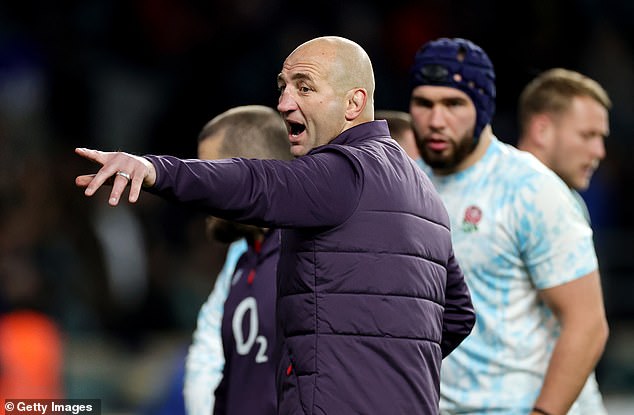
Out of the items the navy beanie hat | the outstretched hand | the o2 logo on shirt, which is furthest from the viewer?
the navy beanie hat

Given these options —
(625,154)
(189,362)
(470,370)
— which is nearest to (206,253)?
(625,154)

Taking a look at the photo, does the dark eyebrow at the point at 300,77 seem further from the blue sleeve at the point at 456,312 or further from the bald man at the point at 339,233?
the blue sleeve at the point at 456,312

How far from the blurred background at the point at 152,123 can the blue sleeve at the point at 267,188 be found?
203 inches

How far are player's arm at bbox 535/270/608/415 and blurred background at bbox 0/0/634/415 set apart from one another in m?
4.38

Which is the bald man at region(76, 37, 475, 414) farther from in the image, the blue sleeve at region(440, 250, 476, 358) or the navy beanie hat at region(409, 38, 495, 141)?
the navy beanie hat at region(409, 38, 495, 141)

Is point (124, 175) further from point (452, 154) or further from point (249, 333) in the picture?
point (452, 154)


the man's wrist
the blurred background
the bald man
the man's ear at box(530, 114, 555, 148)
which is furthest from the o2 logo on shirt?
the blurred background

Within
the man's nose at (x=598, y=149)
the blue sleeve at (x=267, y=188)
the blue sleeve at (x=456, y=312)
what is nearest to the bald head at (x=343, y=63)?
the blue sleeve at (x=267, y=188)

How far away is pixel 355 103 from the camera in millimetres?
3736

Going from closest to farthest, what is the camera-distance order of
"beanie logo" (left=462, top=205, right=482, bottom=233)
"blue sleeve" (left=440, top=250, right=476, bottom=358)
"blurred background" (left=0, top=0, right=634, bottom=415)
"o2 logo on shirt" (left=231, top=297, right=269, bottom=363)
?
"blue sleeve" (left=440, top=250, right=476, bottom=358) → "o2 logo on shirt" (left=231, top=297, right=269, bottom=363) → "beanie logo" (left=462, top=205, right=482, bottom=233) → "blurred background" (left=0, top=0, right=634, bottom=415)

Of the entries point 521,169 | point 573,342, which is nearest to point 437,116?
point 521,169

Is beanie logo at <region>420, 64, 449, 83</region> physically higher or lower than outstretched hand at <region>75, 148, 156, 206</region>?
higher

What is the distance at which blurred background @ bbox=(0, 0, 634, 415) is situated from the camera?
9227 mm

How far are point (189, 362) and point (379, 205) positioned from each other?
1.91 meters
